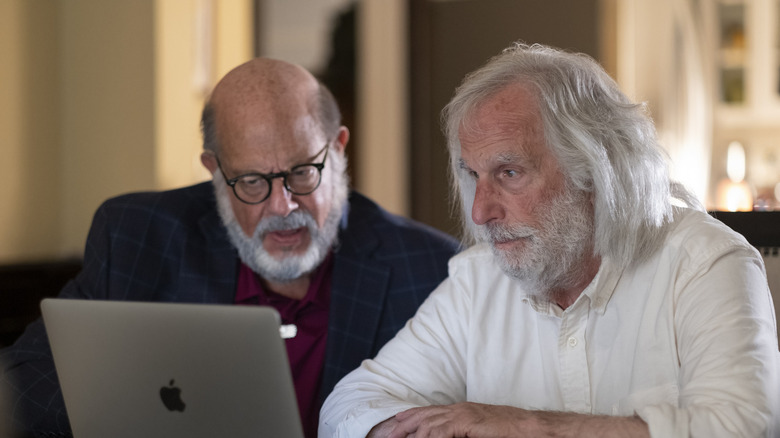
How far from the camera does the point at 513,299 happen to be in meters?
1.65

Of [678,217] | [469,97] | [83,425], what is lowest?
[83,425]

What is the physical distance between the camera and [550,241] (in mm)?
1485

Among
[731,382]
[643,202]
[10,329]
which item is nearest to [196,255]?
[643,202]

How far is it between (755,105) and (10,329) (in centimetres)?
428

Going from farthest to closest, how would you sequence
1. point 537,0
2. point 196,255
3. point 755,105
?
point 755,105 → point 537,0 → point 196,255

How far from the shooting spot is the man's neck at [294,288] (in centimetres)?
217

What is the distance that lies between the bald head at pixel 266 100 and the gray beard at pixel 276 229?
0.54ft

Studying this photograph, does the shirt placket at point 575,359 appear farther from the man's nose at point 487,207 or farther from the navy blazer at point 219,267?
the navy blazer at point 219,267

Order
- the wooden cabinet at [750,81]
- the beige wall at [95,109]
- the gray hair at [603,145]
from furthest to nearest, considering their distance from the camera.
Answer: the wooden cabinet at [750,81], the beige wall at [95,109], the gray hair at [603,145]

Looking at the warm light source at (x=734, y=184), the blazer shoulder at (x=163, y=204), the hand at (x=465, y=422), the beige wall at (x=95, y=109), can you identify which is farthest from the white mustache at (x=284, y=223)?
the warm light source at (x=734, y=184)

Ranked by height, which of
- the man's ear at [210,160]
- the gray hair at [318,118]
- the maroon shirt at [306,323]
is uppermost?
the gray hair at [318,118]

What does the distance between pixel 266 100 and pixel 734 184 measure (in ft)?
12.1

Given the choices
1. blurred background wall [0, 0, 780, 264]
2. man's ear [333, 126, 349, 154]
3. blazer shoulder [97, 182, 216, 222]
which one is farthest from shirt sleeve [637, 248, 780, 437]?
blurred background wall [0, 0, 780, 264]

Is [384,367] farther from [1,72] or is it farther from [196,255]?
[1,72]
